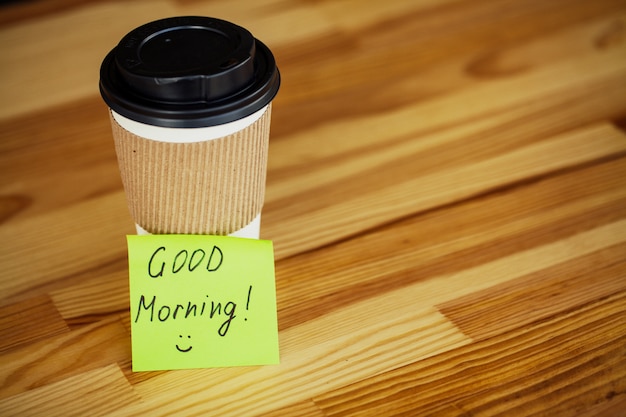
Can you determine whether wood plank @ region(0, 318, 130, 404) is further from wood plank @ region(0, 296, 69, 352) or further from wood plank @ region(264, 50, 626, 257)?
wood plank @ region(264, 50, 626, 257)

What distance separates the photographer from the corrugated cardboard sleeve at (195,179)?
2.39 ft

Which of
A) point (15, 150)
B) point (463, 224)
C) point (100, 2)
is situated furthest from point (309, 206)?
point (100, 2)

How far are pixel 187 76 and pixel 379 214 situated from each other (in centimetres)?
41

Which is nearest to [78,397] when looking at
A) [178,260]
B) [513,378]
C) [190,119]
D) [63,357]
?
[63,357]

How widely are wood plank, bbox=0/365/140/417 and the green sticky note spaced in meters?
0.03

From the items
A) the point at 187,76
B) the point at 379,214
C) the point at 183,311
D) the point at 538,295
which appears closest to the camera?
the point at 187,76

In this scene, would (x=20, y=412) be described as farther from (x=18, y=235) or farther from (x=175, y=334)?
(x=18, y=235)

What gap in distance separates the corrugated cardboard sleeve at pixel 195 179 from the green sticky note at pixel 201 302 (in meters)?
0.02

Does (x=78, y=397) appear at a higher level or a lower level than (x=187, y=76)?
lower

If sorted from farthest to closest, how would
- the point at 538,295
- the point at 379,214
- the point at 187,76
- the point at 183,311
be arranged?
the point at 379,214, the point at 538,295, the point at 183,311, the point at 187,76

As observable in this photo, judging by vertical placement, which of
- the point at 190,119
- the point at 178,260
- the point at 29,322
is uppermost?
the point at 190,119

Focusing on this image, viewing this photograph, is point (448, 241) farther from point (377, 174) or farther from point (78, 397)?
point (78, 397)

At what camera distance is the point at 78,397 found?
784 millimetres

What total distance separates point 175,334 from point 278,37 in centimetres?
71
